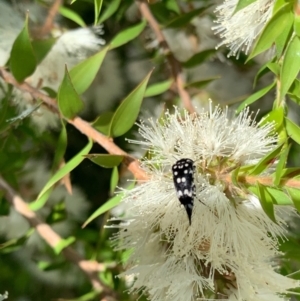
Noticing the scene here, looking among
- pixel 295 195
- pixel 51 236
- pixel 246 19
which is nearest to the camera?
pixel 295 195

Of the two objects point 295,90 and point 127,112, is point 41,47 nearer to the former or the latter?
point 127,112

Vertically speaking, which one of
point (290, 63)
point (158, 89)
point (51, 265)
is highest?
point (290, 63)

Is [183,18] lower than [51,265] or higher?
higher

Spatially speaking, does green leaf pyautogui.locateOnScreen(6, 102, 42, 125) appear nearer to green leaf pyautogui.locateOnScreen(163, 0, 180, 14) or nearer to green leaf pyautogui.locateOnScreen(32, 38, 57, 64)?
green leaf pyautogui.locateOnScreen(32, 38, 57, 64)

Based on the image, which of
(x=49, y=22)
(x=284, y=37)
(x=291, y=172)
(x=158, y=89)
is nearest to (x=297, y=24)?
(x=284, y=37)

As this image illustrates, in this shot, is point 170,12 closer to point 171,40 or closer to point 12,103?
point 171,40

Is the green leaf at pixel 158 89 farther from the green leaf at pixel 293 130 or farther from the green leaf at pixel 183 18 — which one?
the green leaf at pixel 293 130

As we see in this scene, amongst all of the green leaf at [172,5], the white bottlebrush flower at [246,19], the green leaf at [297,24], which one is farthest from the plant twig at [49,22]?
the green leaf at [297,24]

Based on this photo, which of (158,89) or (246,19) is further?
(158,89)
